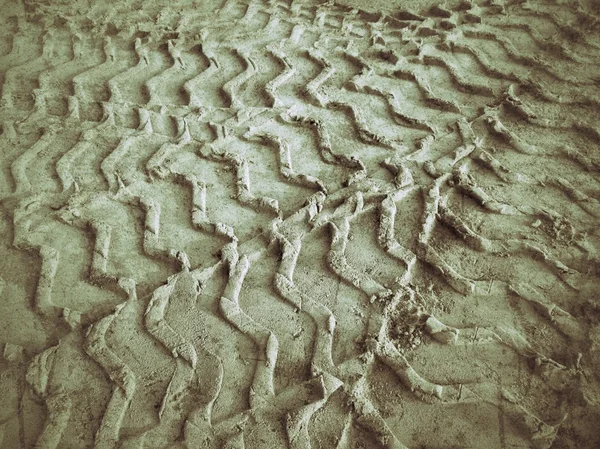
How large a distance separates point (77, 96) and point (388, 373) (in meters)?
2.41

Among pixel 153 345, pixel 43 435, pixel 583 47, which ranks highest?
pixel 583 47

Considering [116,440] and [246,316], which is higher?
[246,316]

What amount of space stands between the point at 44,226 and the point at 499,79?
2.79 metres

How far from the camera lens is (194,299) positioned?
1710mm

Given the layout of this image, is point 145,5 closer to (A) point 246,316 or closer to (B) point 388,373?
(A) point 246,316

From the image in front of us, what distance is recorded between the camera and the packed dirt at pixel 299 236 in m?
1.45

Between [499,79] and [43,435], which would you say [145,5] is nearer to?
[499,79]

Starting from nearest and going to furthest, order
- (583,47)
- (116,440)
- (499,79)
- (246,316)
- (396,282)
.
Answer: (116,440)
(246,316)
(396,282)
(499,79)
(583,47)

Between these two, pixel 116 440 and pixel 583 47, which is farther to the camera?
pixel 583 47

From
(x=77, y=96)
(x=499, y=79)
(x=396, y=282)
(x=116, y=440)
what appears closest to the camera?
(x=116, y=440)

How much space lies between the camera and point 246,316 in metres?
1.66

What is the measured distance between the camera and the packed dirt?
145 centimetres

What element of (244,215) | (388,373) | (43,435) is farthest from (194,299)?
(388,373)

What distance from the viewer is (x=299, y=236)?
1939mm
